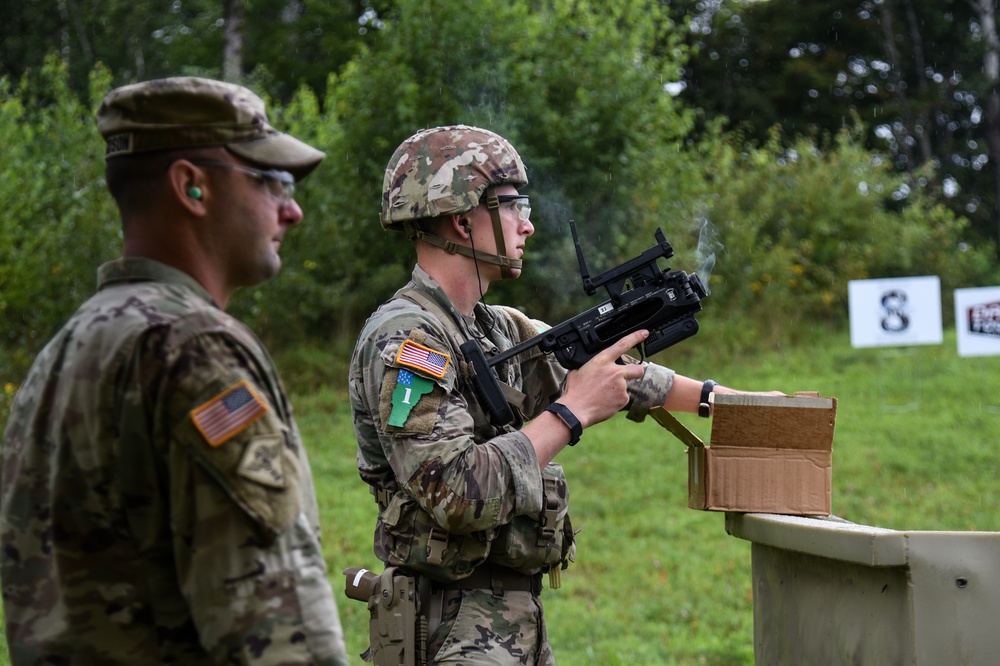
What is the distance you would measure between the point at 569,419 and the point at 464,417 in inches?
10.9

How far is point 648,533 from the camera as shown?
9.14 m

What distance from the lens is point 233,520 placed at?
5.76 feet

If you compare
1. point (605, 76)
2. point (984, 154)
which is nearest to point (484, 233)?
point (605, 76)

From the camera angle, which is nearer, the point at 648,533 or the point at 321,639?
the point at 321,639

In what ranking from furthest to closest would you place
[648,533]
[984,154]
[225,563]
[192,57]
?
[984,154]
[192,57]
[648,533]
[225,563]

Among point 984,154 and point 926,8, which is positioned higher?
point 926,8

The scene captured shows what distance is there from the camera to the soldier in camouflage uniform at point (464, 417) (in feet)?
9.46

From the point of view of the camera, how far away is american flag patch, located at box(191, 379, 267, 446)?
5.72 feet

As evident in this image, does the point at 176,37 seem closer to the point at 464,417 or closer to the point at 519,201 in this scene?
the point at 519,201

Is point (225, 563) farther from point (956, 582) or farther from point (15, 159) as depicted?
point (15, 159)

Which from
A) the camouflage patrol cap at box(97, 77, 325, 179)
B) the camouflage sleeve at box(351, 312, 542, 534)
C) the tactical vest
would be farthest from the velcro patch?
the camouflage patrol cap at box(97, 77, 325, 179)

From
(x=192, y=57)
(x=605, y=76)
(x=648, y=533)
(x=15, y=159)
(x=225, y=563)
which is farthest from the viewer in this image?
(x=192, y=57)

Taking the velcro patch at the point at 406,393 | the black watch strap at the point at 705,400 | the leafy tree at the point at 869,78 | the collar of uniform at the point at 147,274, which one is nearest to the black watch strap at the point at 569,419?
the velcro patch at the point at 406,393

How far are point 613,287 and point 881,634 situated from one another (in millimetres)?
1175
